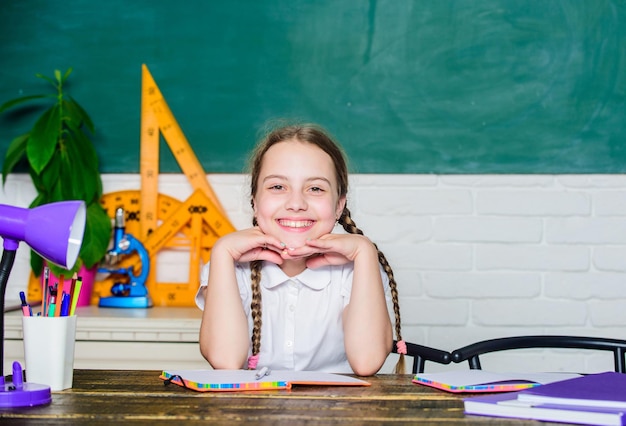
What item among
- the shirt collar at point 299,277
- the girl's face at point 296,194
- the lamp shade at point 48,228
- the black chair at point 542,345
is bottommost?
the black chair at point 542,345

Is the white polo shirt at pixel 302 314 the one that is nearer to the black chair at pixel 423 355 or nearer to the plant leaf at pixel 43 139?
the black chair at pixel 423 355

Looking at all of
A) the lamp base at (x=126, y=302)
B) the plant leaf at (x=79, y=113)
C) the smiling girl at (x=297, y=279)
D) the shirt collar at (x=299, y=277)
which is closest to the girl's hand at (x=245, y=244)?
the smiling girl at (x=297, y=279)

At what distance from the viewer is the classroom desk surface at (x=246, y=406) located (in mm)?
939

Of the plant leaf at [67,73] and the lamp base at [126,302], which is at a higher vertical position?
A: the plant leaf at [67,73]

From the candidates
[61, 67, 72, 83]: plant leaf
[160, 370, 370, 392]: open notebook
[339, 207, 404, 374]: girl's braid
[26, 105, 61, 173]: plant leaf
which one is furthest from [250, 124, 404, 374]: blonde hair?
[61, 67, 72, 83]: plant leaf

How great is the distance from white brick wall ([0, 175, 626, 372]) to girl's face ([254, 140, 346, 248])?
0.75 m

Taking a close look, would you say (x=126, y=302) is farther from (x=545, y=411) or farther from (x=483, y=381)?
(x=545, y=411)

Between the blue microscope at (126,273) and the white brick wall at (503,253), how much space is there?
0.62m

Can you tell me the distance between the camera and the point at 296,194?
1.60 metres

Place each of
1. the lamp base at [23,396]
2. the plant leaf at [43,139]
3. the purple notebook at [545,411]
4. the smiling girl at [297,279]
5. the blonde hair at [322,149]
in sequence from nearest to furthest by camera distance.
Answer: the purple notebook at [545,411] < the lamp base at [23,396] < the smiling girl at [297,279] < the blonde hair at [322,149] < the plant leaf at [43,139]

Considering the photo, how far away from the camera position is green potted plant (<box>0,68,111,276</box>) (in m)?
2.27

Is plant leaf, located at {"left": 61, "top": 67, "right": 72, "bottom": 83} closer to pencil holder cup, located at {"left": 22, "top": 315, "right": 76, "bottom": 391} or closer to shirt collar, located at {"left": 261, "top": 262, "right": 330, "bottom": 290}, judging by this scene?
shirt collar, located at {"left": 261, "top": 262, "right": 330, "bottom": 290}

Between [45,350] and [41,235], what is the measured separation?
19cm

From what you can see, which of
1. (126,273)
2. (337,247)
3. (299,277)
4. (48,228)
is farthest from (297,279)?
(126,273)
